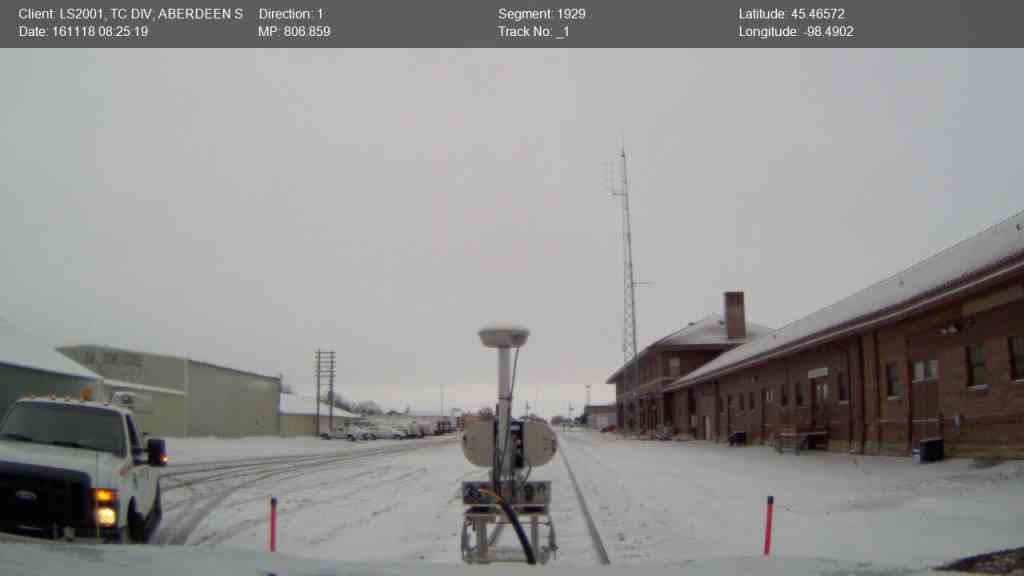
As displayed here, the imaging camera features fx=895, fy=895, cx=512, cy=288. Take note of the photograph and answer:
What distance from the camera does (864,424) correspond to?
93.4 ft

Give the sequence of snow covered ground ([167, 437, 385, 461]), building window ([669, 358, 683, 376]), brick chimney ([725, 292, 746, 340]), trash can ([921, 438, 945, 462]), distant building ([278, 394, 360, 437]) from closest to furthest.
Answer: trash can ([921, 438, 945, 462]) < snow covered ground ([167, 437, 385, 461]) < brick chimney ([725, 292, 746, 340]) < building window ([669, 358, 683, 376]) < distant building ([278, 394, 360, 437])

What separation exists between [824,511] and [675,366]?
55763 millimetres

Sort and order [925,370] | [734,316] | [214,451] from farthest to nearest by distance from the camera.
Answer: [734,316], [214,451], [925,370]

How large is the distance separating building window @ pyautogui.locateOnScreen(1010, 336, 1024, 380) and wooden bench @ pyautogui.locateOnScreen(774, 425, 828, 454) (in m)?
13.3

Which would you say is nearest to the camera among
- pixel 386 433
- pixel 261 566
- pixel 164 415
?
pixel 261 566

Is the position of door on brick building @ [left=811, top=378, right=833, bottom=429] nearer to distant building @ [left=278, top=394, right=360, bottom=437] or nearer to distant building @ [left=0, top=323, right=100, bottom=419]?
distant building @ [left=0, top=323, right=100, bottom=419]

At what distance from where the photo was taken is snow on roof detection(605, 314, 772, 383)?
6950 cm

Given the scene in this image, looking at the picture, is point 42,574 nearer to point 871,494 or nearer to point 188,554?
point 188,554

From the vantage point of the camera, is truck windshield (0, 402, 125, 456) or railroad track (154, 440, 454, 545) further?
railroad track (154, 440, 454, 545)

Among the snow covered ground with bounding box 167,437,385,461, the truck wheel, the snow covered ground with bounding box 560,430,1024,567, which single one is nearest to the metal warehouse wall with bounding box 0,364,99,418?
the snow covered ground with bounding box 167,437,385,461

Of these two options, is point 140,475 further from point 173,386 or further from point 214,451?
point 173,386

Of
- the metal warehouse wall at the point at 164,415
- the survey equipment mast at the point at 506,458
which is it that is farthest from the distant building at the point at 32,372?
the survey equipment mast at the point at 506,458

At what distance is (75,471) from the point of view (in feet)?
31.1

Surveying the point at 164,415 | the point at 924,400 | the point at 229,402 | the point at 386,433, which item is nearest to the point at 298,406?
the point at 386,433
